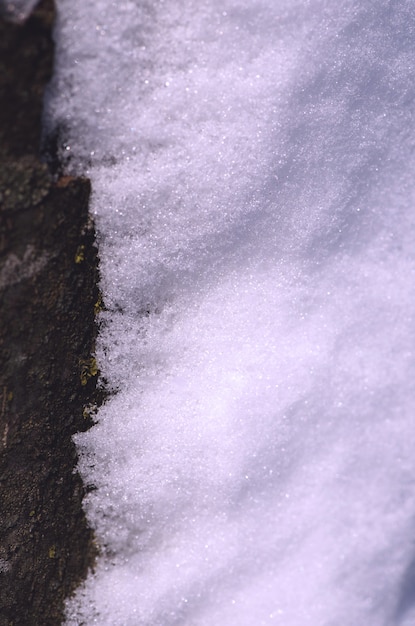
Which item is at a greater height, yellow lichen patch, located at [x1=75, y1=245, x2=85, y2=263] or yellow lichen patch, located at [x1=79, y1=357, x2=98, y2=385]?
yellow lichen patch, located at [x1=75, y1=245, x2=85, y2=263]

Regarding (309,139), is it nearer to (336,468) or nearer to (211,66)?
(211,66)

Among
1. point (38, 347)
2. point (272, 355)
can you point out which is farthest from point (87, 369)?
point (272, 355)

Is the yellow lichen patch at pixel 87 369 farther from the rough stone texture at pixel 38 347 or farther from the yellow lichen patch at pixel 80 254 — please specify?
the yellow lichen patch at pixel 80 254

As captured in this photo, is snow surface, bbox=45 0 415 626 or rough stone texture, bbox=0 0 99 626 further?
snow surface, bbox=45 0 415 626

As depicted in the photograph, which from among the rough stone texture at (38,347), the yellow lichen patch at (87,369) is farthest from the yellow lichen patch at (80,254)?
the yellow lichen patch at (87,369)

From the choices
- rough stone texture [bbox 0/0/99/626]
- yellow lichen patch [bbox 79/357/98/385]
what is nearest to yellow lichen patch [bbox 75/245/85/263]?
rough stone texture [bbox 0/0/99/626]

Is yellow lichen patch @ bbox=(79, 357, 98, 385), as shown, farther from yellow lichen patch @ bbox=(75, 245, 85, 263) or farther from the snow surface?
yellow lichen patch @ bbox=(75, 245, 85, 263)
